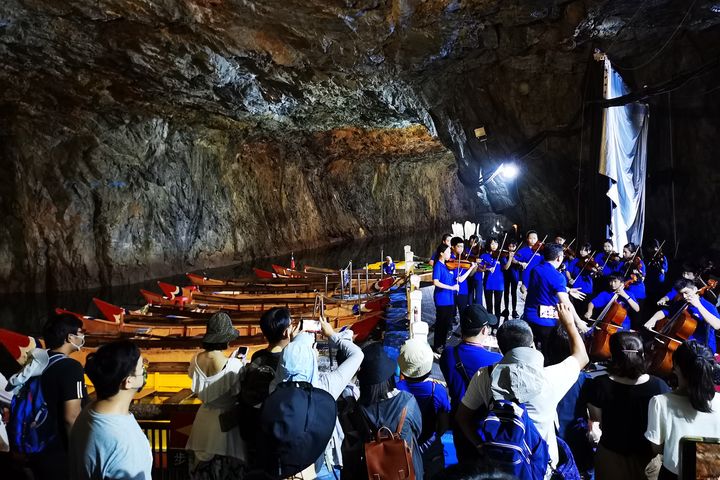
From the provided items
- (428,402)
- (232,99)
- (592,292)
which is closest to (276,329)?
(428,402)

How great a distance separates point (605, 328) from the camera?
16.9ft

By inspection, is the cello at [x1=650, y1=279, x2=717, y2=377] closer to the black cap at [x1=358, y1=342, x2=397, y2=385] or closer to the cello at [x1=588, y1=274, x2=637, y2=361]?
the cello at [x1=588, y1=274, x2=637, y2=361]

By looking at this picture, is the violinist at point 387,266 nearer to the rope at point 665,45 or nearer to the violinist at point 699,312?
the rope at point 665,45

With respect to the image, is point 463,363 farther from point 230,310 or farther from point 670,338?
point 230,310

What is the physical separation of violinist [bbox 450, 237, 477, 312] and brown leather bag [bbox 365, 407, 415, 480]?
5295mm

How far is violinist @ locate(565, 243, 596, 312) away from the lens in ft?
23.6

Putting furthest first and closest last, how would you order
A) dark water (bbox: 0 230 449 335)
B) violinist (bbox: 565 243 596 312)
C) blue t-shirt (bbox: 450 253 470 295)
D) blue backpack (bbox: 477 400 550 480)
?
1. dark water (bbox: 0 230 449 335)
2. blue t-shirt (bbox: 450 253 470 295)
3. violinist (bbox: 565 243 596 312)
4. blue backpack (bbox: 477 400 550 480)

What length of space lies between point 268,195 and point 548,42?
1917 centimetres

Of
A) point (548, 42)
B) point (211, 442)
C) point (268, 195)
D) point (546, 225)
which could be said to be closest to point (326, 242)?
point (268, 195)

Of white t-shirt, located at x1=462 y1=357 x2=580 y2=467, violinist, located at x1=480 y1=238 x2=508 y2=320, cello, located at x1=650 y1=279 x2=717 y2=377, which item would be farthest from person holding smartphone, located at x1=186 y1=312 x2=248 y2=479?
violinist, located at x1=480 y1=238 x2=508 y2=320

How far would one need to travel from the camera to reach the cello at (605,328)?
513cm

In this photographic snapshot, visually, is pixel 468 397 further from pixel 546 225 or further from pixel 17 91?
pixel 17 91

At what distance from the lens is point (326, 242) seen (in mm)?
32375

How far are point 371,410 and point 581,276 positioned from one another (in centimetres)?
607
